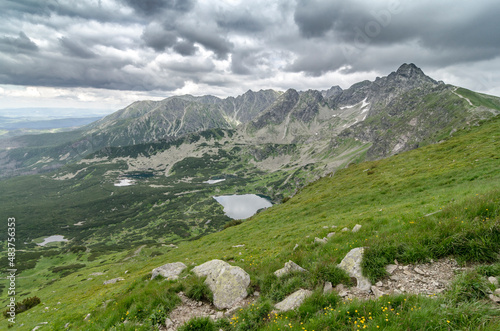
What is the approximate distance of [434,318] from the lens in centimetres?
589

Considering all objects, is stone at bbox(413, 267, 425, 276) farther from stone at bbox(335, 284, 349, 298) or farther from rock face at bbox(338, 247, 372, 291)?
stone at bbox(335, 284, 349, 298)

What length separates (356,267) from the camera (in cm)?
979

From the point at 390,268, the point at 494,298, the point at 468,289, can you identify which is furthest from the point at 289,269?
the point at 494,298

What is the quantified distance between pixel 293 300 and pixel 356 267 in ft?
11.0

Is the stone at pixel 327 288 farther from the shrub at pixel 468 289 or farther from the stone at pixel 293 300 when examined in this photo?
the shrub at pixel 468 289

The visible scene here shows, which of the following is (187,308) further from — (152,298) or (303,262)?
(303,262)

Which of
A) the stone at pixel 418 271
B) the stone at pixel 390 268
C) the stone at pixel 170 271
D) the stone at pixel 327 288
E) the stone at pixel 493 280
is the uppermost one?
the stone at pixel 493 280

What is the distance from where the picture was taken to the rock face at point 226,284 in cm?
1076

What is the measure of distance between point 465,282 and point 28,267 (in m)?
176

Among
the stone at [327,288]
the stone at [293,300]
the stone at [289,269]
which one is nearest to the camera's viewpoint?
the stone at [293,300]

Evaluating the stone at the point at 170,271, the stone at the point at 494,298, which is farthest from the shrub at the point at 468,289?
the stone at the point at 170,271

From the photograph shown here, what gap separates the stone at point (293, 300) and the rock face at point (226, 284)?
2508 millimetres

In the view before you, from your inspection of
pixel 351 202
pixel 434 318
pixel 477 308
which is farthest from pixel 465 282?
pixel 351 202

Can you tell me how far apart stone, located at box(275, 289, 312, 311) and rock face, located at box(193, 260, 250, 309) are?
2508 millimetres
